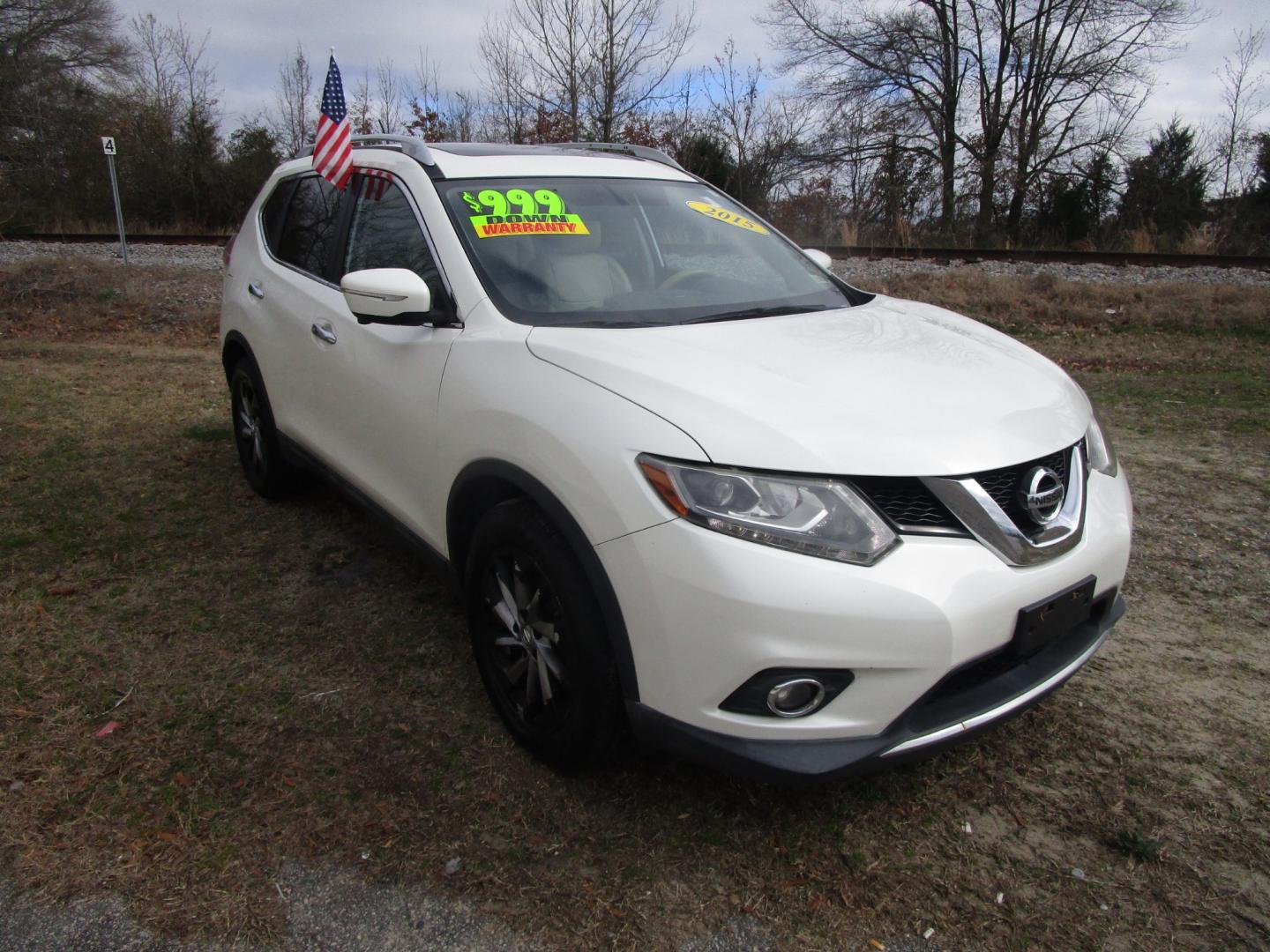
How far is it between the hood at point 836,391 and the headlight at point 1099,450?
64mm

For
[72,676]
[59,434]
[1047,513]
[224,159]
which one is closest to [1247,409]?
[1047,513]

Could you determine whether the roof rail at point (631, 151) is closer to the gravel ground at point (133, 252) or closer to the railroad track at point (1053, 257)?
the railroad track at point (1053, 257)

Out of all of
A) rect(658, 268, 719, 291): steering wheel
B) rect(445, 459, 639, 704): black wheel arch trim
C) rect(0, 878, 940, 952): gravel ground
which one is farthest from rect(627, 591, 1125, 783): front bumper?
rect(658, 268, 719, 291): steering wheel

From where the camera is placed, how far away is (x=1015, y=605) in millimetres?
2016

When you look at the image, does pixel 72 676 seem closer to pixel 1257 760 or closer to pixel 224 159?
pixel 1257 760

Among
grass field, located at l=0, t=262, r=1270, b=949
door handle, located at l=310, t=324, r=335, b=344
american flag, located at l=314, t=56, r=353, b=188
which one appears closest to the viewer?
grass field, located at l=0, t=262, r=1270, b=949

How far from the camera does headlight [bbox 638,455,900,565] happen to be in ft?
6.31

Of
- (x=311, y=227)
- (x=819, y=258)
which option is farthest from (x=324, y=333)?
(x=819, y=258)

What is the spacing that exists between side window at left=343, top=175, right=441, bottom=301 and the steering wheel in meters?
0.76

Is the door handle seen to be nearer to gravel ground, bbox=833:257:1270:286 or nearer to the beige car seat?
the beige car seat

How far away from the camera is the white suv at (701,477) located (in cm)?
193

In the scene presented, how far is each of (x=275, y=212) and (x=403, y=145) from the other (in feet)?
4.45

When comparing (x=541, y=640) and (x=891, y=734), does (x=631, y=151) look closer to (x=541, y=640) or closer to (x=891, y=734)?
(x=541, y=640)

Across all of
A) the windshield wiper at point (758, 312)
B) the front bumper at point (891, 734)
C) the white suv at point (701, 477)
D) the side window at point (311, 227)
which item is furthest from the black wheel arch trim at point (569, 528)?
the side window at point (311, 227)
